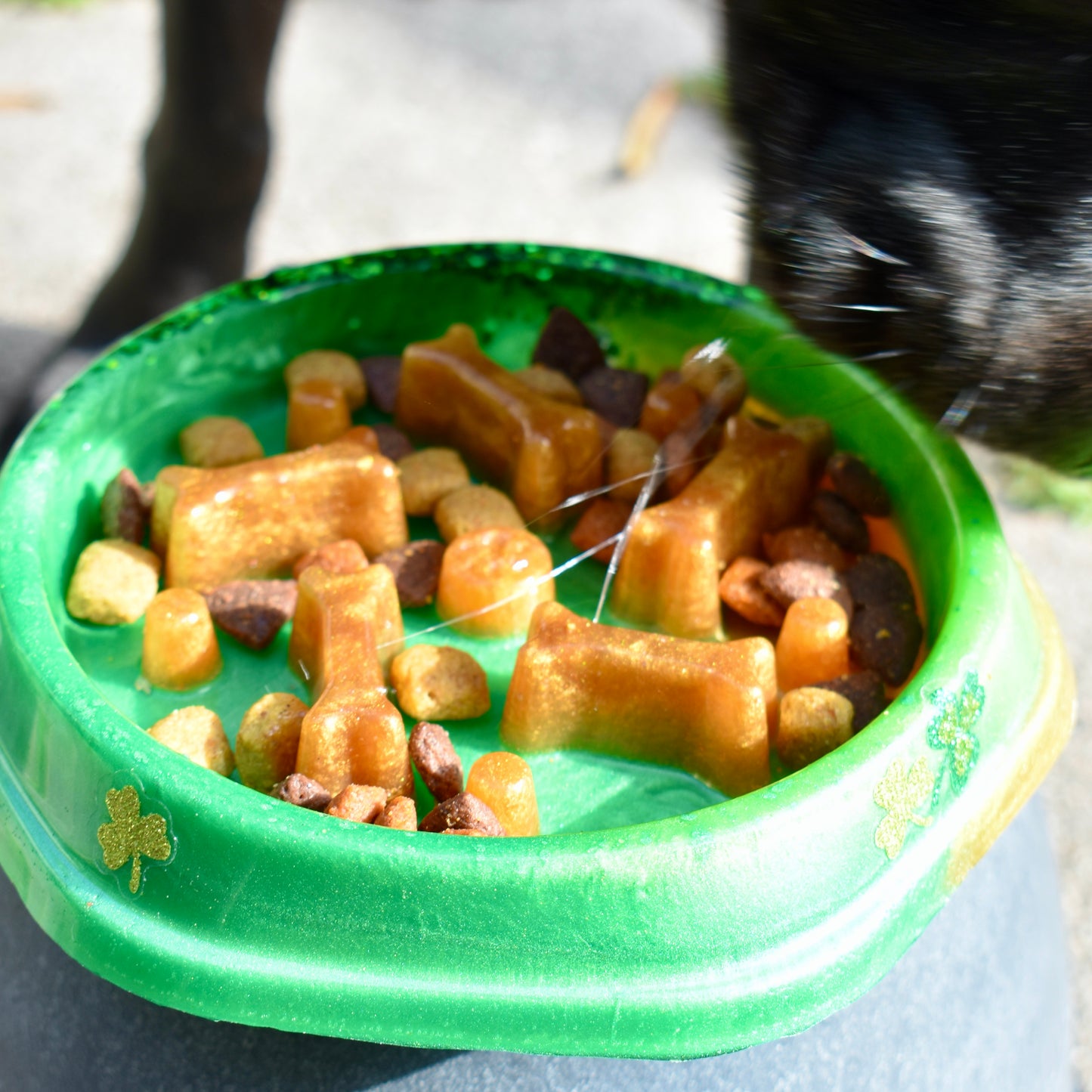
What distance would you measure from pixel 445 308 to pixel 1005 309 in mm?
513

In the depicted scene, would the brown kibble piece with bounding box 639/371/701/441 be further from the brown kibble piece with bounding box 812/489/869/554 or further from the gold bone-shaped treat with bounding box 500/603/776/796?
the gold bone-shaped treat with bounding box 500/603/776/796

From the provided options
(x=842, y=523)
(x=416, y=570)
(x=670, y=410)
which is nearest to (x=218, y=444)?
(x=416, y=570)

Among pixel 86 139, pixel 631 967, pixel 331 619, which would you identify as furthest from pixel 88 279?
pixel 631 967

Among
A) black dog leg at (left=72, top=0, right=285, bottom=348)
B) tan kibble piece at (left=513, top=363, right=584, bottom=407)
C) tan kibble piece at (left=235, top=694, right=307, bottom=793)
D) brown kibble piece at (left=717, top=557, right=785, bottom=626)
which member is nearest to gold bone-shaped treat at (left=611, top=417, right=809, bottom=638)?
brown kibble piece at (left=717, top=557, right=785, bottom=626)

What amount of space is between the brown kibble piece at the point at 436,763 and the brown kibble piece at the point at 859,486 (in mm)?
309

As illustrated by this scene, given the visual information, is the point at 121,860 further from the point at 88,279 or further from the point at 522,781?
the point at 88,279

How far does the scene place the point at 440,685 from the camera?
26.4 inches

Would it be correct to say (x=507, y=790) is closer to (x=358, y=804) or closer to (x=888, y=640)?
(x=358, y=804)

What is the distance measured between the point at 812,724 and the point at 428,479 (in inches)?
11.5

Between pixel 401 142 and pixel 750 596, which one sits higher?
pixel 750 596

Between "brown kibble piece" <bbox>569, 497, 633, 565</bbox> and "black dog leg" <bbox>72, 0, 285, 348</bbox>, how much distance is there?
60 centimetres

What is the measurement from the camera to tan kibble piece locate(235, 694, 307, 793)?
0.63 metres

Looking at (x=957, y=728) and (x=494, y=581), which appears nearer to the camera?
(x=957, y=728)

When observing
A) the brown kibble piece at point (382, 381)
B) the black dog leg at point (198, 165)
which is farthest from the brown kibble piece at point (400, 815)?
the black dog leg at point (198, 165)
